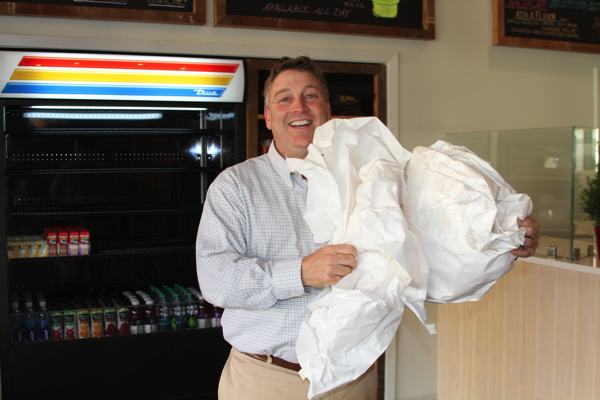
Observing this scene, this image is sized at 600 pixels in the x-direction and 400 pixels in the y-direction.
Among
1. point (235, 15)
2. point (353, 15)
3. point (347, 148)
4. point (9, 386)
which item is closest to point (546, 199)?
point (353, 15)

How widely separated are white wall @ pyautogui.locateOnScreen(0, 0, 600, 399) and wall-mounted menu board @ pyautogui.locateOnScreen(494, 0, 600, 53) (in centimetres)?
8

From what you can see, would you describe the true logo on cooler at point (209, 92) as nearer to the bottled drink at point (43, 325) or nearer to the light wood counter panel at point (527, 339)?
the bottled drink at point (43, 325)

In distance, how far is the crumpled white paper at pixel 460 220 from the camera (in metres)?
1.65

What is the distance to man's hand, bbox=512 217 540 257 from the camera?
5.84 feet

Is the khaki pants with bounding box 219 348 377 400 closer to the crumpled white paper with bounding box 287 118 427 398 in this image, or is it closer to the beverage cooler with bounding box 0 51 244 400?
the crumpled white paper with bounding box 287 118 427 398

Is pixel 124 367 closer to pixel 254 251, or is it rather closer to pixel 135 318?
pixel 135 318

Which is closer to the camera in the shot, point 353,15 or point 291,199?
point 291,199

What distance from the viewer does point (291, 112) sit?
2.09 meters

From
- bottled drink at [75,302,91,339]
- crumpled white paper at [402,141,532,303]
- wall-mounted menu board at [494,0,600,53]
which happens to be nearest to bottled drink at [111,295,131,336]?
bottled drink at [75,302,91,339]

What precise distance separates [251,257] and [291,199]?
21 cm

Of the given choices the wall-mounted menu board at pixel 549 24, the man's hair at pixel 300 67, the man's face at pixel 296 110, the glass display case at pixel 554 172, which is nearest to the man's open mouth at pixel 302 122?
the man's face at pixel 296 110

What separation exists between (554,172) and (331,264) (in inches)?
87.8

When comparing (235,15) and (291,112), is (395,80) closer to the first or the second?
(235,15)

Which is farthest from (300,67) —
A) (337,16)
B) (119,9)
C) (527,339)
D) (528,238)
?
(337,16)
